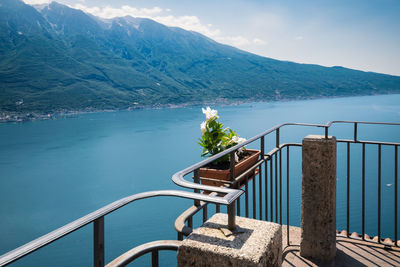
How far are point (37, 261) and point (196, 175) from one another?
28436 mm

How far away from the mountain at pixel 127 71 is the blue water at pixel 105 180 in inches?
1079

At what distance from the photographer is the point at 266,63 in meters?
143

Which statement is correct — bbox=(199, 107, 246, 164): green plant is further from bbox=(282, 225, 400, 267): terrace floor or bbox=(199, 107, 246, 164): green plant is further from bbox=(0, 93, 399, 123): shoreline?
bbox=(0, 93, 399, 123): shoreline

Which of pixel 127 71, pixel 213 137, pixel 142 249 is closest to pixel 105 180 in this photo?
pixel 213 137

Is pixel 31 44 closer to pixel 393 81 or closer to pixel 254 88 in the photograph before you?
pixel 254 88

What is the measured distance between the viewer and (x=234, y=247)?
74 cm

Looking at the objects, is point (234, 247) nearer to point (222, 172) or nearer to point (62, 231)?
point (62, 231)

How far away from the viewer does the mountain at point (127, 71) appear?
84.6m

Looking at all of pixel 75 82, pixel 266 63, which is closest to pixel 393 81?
pixel 266 63

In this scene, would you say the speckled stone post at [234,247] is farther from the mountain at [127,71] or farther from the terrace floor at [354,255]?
the mountain at [127,71]

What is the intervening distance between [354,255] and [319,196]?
625mm

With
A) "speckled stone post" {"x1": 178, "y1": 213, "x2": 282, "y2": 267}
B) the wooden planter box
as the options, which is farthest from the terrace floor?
"speckled stone post" {"x1": 178, "y1": 213, "x2": 282, "y2": 267}

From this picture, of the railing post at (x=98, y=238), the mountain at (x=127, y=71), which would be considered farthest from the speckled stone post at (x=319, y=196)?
the mountain at (x=127, y=71)

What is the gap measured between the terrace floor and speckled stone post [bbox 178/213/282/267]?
1.55 metres
